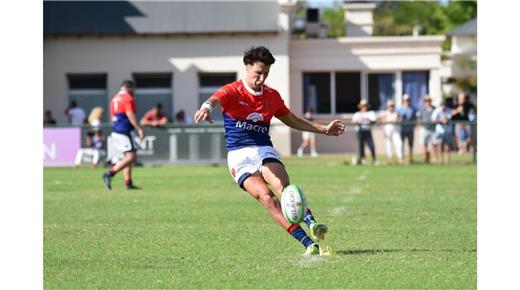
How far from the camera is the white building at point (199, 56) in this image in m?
44.2

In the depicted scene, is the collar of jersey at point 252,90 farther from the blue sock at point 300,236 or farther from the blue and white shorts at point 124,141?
the blue and white shorts at point 124,141

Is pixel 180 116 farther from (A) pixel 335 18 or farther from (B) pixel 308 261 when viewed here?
(A) pixel 335 18

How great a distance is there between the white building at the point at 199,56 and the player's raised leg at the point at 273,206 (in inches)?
1291

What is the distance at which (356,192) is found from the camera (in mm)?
21156

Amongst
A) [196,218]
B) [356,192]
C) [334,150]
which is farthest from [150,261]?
[334,150]

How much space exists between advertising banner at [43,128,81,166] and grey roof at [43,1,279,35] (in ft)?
38.5

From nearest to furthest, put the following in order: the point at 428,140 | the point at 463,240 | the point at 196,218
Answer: the point at 463,240, the point at 196,218, the point at 428,140

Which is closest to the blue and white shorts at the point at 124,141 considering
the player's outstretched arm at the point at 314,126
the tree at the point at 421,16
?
the player's outstretched arm at the point at 314,126

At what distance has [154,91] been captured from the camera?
45.3 meters

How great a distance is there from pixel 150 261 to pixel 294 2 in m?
33.9

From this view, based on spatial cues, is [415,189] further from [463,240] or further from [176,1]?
[176,1]

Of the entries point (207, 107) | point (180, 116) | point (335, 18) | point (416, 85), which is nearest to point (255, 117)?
point (207, 107)

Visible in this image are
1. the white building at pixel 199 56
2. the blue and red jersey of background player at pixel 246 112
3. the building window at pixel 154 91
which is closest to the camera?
the blue and red jersey of background player at pixel 246 112

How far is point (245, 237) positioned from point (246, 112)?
192 cm
